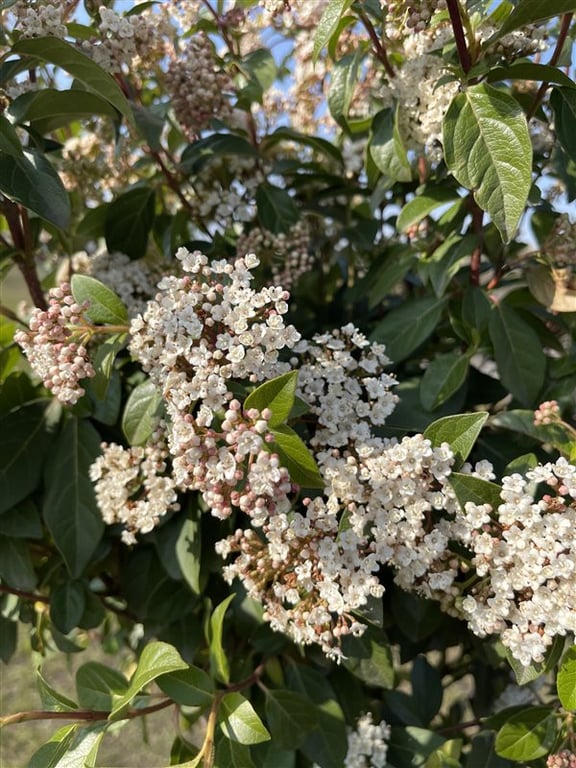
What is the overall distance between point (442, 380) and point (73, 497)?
2.17 ft

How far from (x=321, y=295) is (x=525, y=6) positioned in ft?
2.88

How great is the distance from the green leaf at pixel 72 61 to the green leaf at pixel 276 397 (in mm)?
472

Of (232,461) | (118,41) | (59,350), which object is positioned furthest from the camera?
(118,41)

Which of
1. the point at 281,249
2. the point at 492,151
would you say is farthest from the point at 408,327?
the point at 492,151

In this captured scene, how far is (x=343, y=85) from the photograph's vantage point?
1152 mm

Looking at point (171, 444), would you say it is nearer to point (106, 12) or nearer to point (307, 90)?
point (106, 12)

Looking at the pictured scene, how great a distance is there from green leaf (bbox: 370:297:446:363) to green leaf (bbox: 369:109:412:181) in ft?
0.73

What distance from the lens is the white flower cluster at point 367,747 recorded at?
1.19 m

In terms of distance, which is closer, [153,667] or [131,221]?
[153,667]

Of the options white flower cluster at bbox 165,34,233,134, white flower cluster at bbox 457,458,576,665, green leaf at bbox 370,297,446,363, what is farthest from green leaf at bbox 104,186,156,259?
white flower cluster at bbox 457,458,576,665

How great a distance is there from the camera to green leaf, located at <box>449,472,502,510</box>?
32.3 inches

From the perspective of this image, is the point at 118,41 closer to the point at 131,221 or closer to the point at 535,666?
the point at 131,221

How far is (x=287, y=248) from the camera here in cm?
130

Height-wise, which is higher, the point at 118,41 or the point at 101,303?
the point at 118,41
